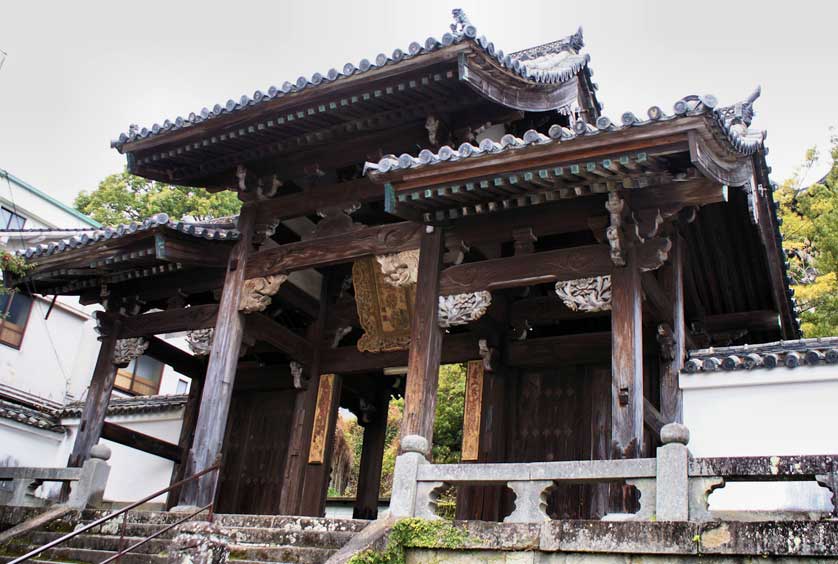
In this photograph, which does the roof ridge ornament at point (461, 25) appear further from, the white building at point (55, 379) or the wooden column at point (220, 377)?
the white building at point (55, 379)

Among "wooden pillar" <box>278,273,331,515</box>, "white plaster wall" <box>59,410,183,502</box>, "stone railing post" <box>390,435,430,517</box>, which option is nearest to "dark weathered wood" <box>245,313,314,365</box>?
"wooden pillar" <box>278,273,331,515</box>

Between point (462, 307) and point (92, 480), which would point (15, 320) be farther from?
point (462, 307)

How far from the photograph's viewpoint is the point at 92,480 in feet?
37.2

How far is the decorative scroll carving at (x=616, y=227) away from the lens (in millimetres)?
8953

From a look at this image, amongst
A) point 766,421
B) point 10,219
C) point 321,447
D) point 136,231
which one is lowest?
point 321,447

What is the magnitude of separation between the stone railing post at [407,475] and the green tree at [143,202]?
23.4 meters

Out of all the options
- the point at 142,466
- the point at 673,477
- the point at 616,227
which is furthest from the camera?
the point at 142,466

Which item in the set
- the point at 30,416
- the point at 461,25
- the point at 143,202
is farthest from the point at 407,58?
the point at 143,202

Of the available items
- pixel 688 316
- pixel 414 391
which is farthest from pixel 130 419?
pixel 688 316

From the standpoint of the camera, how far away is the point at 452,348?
12852 mm

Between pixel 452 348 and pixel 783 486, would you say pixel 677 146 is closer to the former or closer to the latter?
pixel 783 486

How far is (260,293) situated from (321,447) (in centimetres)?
287

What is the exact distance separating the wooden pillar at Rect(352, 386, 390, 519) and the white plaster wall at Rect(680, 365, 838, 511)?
6441mm

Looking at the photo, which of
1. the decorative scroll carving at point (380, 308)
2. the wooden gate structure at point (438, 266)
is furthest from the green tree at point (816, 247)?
the decorative scroll carving at point (380, 308)
